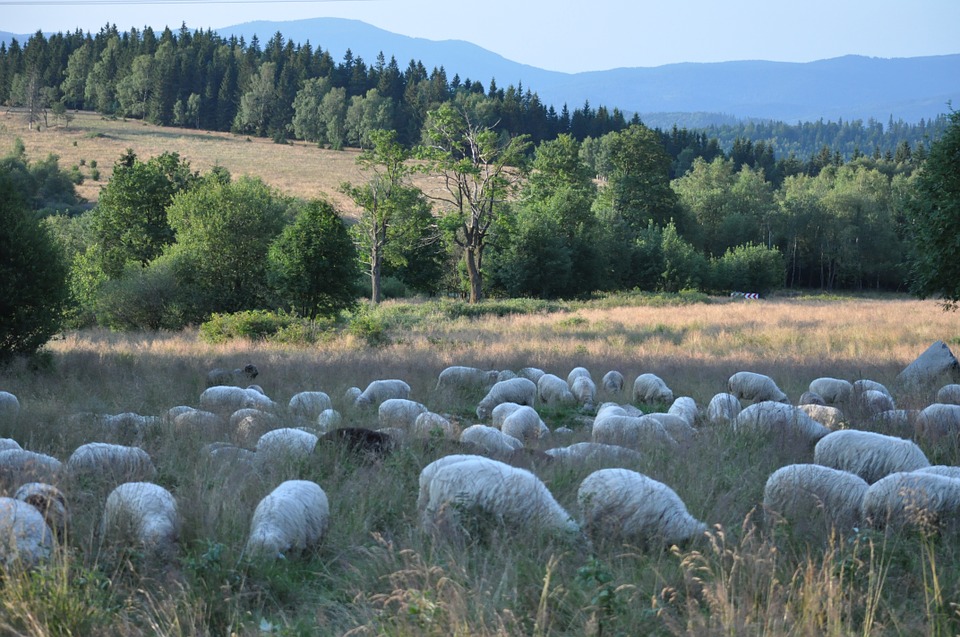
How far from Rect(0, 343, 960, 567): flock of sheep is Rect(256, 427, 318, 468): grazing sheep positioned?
21mm

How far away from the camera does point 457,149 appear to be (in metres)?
47.5

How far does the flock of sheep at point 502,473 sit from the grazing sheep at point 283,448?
21 mm

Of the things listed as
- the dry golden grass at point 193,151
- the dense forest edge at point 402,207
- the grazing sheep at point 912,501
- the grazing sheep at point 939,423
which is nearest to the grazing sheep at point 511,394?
the grazing sheep at point 939,423

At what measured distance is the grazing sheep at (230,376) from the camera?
15242mm

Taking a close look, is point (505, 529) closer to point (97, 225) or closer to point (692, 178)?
point (97, 225)

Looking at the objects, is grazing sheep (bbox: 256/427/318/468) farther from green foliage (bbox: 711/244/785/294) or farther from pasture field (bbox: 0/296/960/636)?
green foliage (bbox: 711/244/785/294)

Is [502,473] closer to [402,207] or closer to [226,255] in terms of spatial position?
[226,255]

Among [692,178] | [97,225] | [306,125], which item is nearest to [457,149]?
[97,225]

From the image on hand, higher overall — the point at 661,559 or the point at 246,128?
the point at 246,128

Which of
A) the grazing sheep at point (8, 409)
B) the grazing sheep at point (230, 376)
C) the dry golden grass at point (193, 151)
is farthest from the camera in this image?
the dry golden grass at point (193, 151)

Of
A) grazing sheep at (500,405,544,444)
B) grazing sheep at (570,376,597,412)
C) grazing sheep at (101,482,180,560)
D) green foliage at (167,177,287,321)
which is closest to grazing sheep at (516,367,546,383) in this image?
grazing sheep at (570,376,597,412)

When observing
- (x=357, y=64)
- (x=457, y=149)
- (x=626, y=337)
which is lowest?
(x=626, y=337)

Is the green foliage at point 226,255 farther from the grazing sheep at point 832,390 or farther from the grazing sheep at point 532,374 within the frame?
the grazing sheep at point 832,390

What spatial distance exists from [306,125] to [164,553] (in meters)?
130
